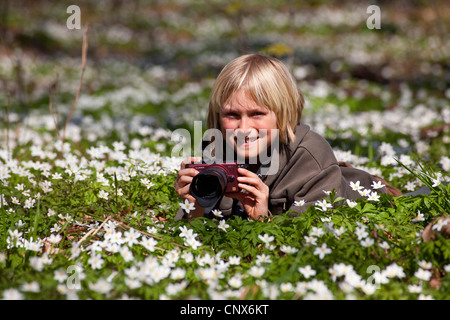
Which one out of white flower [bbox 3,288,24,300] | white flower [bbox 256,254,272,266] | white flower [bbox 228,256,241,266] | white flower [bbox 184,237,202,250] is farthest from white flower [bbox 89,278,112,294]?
white flower [bbox 256,254,272,266]

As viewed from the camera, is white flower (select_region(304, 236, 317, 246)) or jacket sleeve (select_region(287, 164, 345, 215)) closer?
white flower (select_region(304, 236, 317, 246))

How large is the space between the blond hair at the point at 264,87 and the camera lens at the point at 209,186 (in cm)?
63

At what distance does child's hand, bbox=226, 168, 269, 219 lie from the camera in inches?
123

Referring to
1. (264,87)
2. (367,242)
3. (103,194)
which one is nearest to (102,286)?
(103,194)

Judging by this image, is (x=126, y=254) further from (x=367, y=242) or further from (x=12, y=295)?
(x=367, y=242)

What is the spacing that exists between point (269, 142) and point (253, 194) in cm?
45

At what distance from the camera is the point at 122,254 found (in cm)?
277

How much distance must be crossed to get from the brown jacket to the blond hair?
0.42ft

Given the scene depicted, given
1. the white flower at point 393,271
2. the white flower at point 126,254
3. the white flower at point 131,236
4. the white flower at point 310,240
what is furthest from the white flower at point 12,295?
the white flower at point 393,271

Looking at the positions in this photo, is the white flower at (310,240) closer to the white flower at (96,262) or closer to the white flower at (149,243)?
the white flower at (149,243)

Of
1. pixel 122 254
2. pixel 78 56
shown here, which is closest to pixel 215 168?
pixel 122 254

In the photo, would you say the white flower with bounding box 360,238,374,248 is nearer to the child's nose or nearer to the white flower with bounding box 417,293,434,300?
the white flower with bounding box 417,293,434,300

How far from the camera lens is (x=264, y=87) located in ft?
10.8
